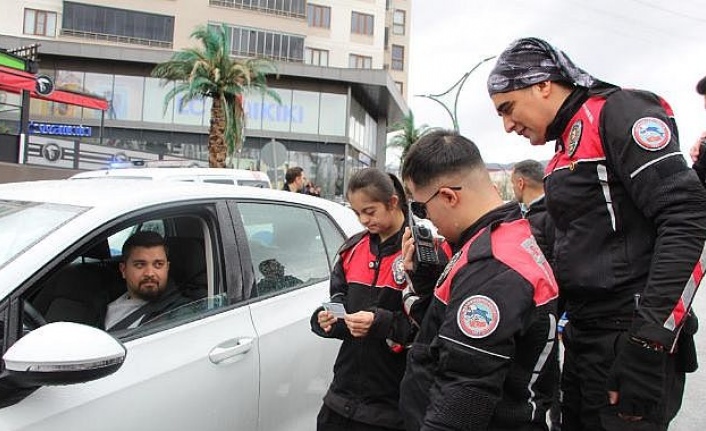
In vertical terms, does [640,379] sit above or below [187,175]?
below

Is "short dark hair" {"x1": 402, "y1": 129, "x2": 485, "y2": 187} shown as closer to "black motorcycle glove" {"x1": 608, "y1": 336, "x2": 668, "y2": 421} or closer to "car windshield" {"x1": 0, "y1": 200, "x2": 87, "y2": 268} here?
"black motorcycle glove" {"x1": 608, "y1": 336, "x2": 668, "y2": 421}

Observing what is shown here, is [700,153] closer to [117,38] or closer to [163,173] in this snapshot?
[163,173]

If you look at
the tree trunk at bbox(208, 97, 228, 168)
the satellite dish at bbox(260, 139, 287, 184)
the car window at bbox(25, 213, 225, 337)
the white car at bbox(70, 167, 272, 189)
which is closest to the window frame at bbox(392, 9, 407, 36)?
the tree trunk at bbox(208, 97, 228, 168)

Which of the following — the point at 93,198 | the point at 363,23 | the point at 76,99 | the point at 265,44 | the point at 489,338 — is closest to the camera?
the point at 489,338

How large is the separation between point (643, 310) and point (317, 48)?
38.2 meters

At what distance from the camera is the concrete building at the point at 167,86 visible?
29766 millimetres

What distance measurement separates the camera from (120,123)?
2970cm

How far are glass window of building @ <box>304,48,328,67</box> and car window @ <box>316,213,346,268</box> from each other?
35721 mm

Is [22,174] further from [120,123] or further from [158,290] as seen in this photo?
[120,123]

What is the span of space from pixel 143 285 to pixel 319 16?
38.2 metres

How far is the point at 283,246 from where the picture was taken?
113 inches

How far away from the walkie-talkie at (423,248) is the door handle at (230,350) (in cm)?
77

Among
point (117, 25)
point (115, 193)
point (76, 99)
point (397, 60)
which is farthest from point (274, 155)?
point (397, 60)

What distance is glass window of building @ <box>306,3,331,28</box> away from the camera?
37.9 m
